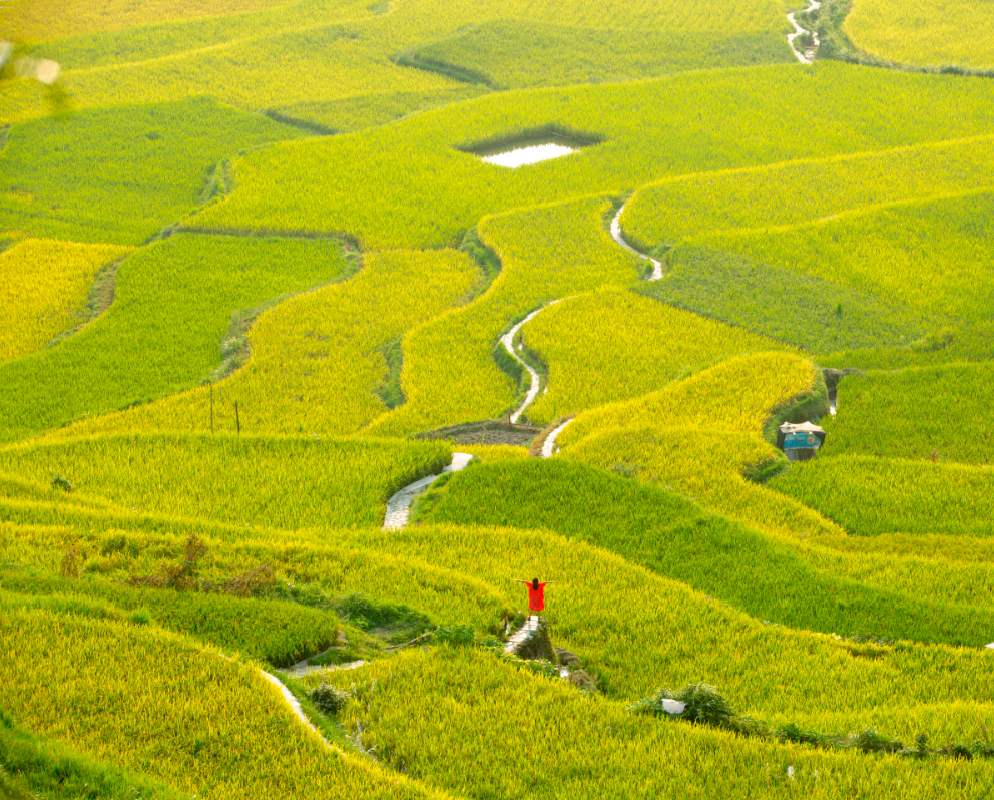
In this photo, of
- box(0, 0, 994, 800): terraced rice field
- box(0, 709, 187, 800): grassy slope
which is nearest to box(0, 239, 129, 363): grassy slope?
box(0, 0, 994, 800): terraced rice field

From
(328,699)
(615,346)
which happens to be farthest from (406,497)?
(615,346)

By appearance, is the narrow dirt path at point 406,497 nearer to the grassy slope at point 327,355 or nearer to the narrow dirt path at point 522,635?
the grassy slope at point 327,355

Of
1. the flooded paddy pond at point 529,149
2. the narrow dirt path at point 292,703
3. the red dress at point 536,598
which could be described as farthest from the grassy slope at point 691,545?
the flooded paddy pond at point 529,149

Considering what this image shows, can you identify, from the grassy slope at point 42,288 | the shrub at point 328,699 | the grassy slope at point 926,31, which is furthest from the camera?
the grassy slope at point 926,31

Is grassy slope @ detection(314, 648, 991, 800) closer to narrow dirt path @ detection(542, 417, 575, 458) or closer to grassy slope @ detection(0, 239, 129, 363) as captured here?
narrow dirt path @ detection(542, 417, 575, 458)

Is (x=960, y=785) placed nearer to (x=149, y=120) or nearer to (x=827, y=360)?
(x=827, y=360)

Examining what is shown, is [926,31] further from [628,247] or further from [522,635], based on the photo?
[522,635]

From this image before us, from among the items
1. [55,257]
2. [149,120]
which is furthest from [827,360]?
[149,120]
